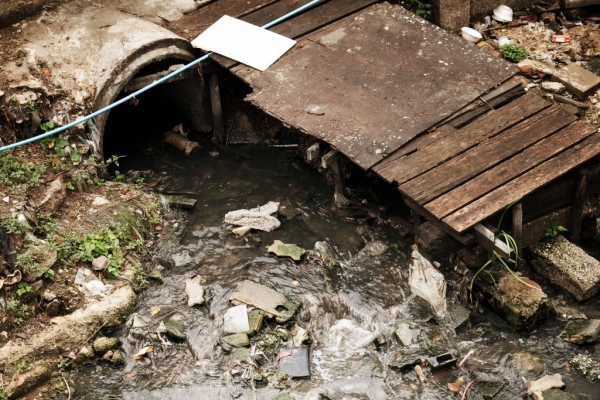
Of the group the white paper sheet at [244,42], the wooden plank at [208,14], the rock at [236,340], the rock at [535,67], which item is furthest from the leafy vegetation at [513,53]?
the rock at [236,340]

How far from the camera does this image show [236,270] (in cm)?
652

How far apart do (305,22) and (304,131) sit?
1689mm

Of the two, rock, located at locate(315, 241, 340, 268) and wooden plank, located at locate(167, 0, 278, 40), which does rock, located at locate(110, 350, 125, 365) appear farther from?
wooden plank, located at locate(167, 0, 278, 40)

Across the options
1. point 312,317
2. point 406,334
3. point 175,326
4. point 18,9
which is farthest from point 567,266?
point 18,9

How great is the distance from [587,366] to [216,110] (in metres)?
4.63

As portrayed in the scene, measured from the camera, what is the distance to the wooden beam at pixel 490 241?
573 cm

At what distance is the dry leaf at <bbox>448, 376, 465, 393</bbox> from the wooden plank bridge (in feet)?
3.65

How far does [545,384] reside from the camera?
541cm

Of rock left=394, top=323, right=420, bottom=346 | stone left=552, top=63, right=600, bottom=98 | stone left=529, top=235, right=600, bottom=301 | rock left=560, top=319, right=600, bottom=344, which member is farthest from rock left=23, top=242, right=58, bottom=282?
stone left=552, top=63, right=600, bottom=98

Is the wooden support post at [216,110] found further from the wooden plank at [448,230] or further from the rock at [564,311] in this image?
the rock at [564,311]

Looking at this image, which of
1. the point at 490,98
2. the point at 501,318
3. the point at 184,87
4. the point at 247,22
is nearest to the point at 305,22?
the point at 247,22

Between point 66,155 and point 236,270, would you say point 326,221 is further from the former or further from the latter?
point 66,155

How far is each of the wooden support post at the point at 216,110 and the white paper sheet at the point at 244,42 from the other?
1.29ft

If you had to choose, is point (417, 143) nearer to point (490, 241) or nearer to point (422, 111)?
point (422, 111)
